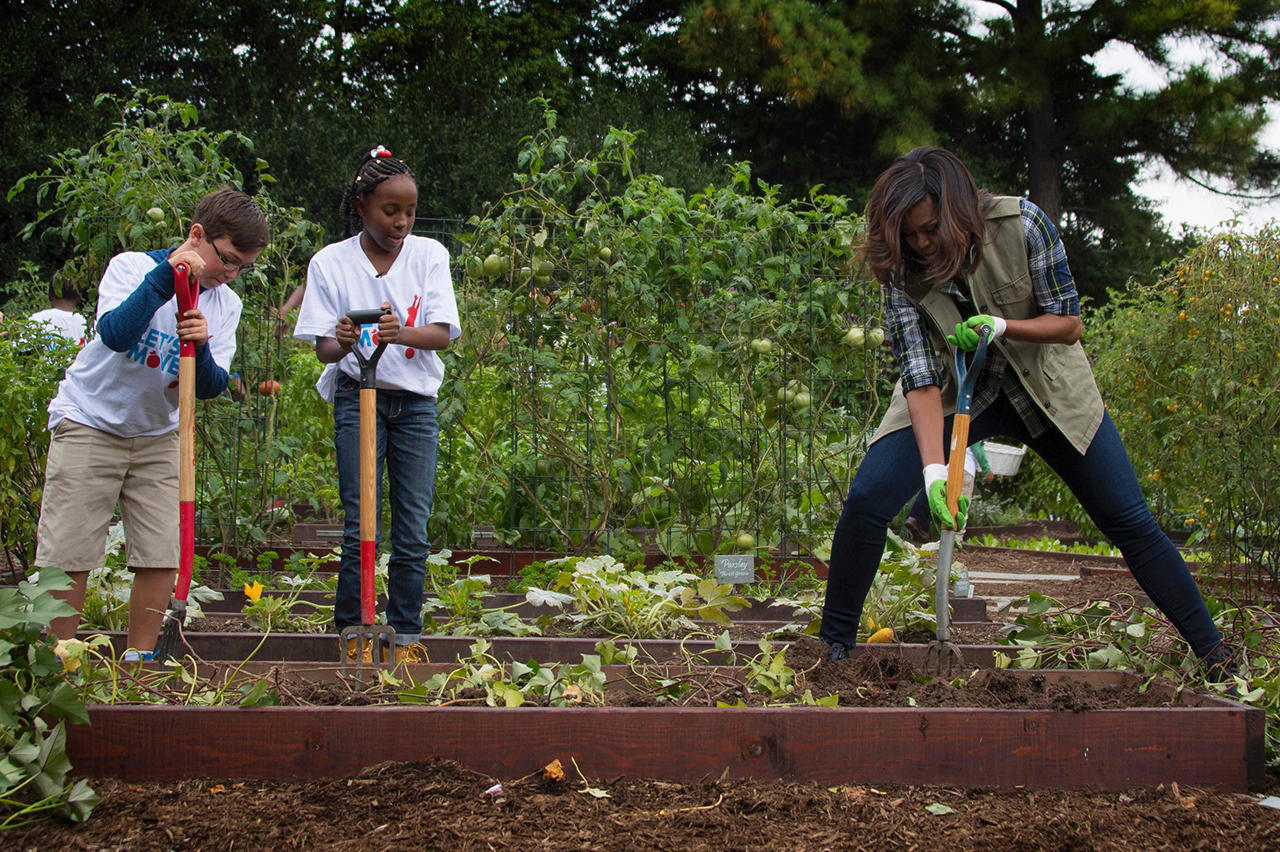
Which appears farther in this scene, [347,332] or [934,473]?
[347,332]

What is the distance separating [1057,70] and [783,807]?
48.7 ft

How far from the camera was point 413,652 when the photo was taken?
3.04 metres

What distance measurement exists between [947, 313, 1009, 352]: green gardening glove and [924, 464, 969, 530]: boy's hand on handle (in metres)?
0.30

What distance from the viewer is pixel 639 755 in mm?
2166

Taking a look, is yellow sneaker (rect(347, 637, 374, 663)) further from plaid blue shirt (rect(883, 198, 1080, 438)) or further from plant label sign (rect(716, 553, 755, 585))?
plant label sign (rect(716, 553, 755, 585))

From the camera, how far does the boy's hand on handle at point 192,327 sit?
2.77 metres

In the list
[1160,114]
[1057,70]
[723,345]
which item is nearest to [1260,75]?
[1160,114]

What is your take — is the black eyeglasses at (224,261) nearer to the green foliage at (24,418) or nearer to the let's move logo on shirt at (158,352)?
the let's move logo on shirt at (158,352)

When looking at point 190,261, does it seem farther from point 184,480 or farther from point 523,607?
point 523,607

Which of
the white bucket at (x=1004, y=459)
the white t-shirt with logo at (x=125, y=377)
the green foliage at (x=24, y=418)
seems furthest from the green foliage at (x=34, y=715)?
the white bucket at (x=1004, y=459)

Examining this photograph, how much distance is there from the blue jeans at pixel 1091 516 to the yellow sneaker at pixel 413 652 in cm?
112

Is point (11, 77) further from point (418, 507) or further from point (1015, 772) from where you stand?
point (1015, 772)

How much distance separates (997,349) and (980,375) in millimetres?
99

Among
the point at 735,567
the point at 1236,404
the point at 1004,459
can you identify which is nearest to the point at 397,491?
the point at 735,567
